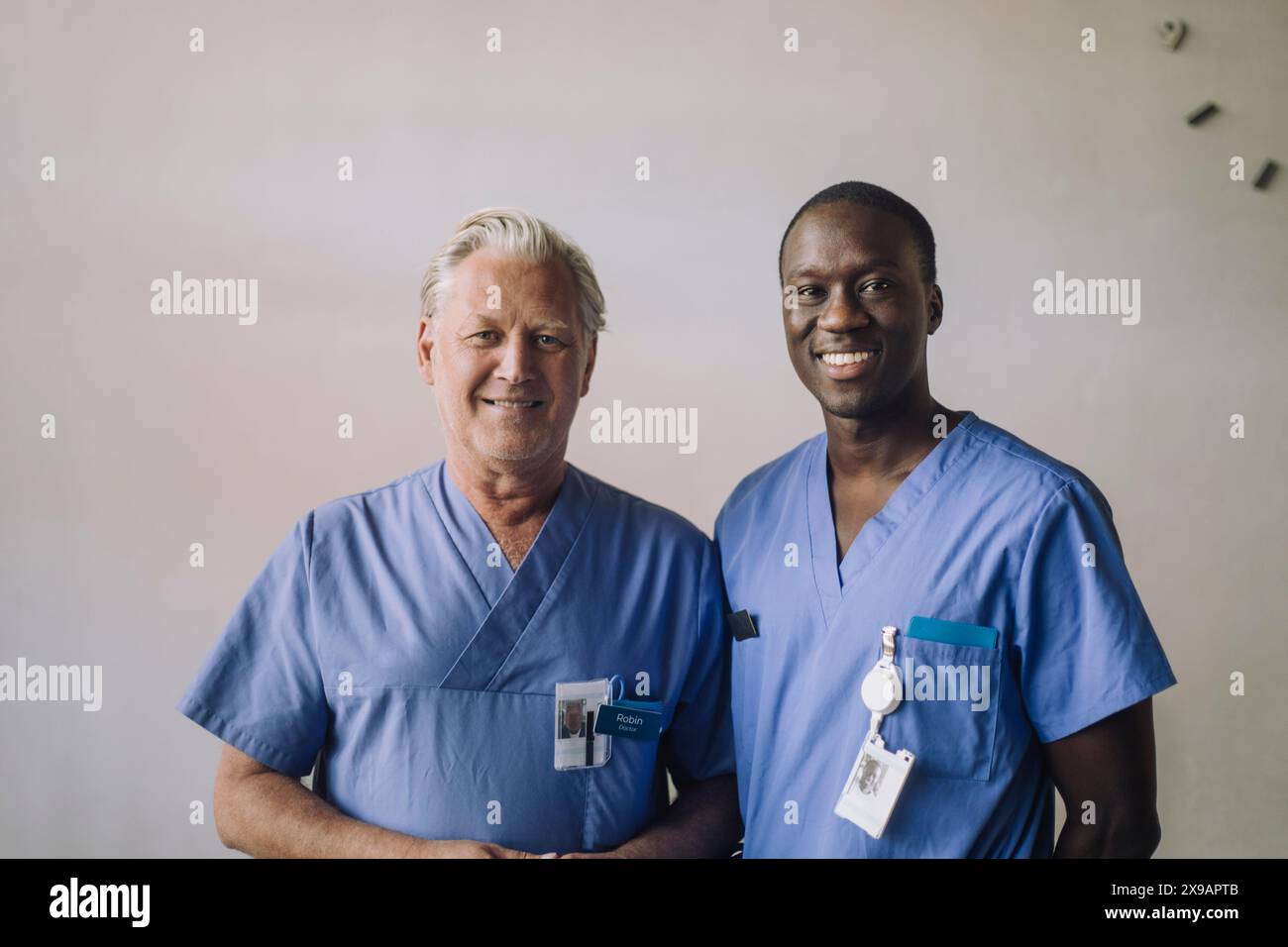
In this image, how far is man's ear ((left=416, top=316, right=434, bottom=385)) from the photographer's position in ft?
4.64

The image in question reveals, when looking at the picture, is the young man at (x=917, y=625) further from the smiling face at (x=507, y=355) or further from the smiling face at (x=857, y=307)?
the smiling face at (x=507, y=355)

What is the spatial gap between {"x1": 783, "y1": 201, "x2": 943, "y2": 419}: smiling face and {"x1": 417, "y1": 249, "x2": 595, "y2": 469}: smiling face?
0.32 m

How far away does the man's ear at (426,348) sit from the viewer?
1.41 metres

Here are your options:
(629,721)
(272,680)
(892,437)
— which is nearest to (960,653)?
(892,437)

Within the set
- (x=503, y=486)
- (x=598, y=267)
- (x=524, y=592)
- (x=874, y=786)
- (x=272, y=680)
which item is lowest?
(x=874, y=786)

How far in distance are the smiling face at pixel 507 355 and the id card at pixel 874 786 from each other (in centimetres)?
59

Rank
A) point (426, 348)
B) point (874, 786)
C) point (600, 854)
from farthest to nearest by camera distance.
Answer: point (426, 348)
point (600, 854)
point (874, 786)

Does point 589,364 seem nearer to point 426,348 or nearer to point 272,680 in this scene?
point 426,348

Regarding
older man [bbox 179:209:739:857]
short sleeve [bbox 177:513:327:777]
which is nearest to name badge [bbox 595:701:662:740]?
older man [bbox 179:209:739:857]

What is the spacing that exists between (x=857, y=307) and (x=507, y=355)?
1.54 ft

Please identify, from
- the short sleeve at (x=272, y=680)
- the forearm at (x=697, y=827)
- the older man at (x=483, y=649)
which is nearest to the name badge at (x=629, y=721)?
the older man at (x=483, y=649)

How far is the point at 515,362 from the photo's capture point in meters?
1.33

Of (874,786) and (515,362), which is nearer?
(874,786)

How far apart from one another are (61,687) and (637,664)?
3.86ft
